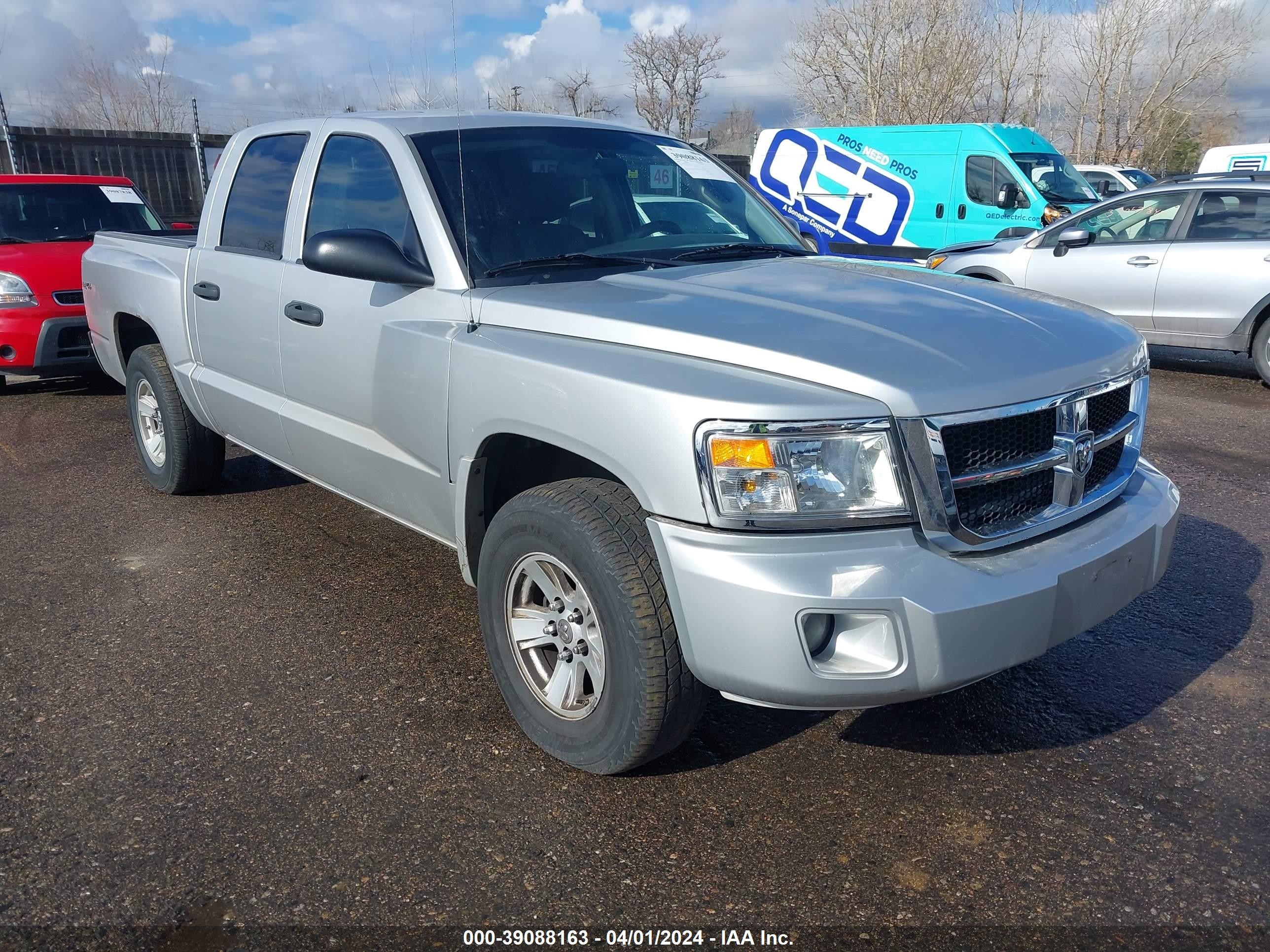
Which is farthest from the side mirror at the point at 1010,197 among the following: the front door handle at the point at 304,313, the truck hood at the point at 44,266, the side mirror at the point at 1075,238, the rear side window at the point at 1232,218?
the front door handle at the point at 304,313

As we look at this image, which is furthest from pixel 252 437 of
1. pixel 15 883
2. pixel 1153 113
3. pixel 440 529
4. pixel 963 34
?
pixel 1153 113

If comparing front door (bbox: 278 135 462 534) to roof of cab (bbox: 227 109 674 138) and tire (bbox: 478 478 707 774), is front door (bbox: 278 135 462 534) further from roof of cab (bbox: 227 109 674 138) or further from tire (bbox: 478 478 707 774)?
tire (bbox: 478 478 707 774)

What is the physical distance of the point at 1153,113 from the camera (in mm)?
35031

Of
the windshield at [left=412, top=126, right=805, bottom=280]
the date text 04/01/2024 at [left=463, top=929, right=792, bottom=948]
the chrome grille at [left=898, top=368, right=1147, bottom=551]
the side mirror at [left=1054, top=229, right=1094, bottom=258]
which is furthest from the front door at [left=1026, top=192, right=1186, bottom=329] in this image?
the date text 04/01/2024 at [left=463, top=929, right=792, bottom=948]

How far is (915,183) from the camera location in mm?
13594

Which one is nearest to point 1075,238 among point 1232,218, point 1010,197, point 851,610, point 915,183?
point 1232,218

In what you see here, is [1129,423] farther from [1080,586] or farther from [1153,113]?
[1153,113]

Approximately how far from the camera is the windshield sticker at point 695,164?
4035mm

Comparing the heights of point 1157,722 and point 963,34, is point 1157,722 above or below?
below

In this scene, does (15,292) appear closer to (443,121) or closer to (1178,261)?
(443,121)

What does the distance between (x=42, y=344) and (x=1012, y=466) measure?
743 cm

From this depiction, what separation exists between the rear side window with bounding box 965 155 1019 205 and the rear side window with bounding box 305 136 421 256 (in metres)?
10.7

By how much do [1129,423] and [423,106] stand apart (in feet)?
9.37

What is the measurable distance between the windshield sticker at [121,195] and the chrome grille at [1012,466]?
29.4 feet
